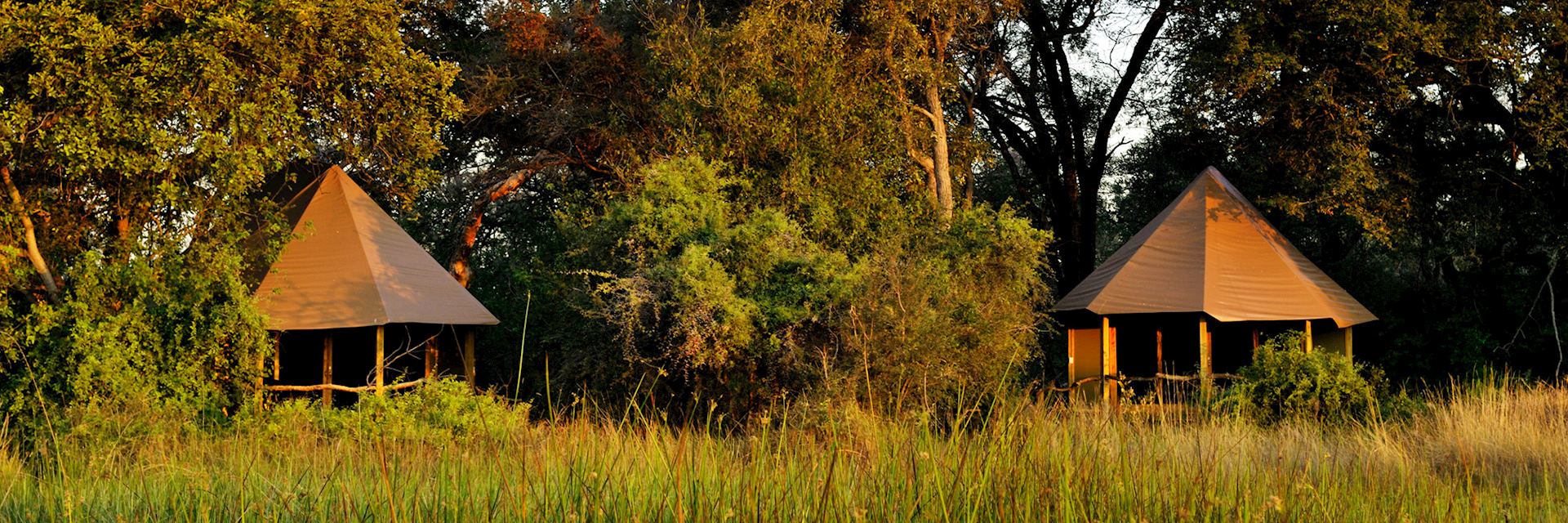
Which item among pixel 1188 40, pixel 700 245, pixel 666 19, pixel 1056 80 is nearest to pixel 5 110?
pixel 700 245

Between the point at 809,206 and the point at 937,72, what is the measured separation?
3.34 m

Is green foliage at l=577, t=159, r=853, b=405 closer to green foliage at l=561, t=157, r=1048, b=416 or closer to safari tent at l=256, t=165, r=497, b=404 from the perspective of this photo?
green foliage at l=561, t=157, r=1048, b=416

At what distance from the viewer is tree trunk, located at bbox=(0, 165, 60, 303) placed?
13.1 metres

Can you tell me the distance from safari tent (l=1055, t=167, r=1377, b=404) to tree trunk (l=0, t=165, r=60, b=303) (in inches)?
462

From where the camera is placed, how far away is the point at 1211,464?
4.57m

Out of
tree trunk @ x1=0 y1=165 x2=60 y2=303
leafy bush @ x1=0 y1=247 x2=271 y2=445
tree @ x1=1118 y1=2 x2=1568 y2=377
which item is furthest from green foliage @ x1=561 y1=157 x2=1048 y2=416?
tree trunk @ x1=0 y1=165 x2=60 y2=303

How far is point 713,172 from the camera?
49.9ft

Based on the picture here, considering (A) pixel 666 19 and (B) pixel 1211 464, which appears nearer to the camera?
(B) pixel 1211 464

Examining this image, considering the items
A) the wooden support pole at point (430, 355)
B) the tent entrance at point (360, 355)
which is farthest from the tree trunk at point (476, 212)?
the wooden support pole at point (430, 355)

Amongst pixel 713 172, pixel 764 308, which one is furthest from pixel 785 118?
pixel 764 308

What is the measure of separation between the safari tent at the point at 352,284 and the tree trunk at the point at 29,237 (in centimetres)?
200

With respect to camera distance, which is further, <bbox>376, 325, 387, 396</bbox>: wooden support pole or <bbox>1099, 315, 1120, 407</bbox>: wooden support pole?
<bbox>1099, 315, 1120, 407</bbox>: wooden support pole

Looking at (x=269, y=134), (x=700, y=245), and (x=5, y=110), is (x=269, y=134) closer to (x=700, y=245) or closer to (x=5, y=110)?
(x=5, y=110)

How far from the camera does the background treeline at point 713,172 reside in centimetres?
1304
